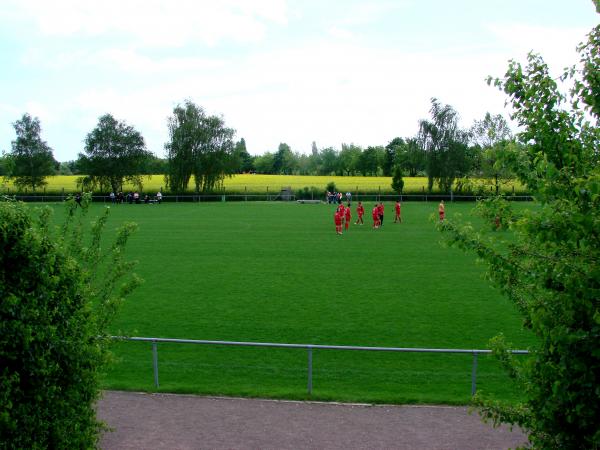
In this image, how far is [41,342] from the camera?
496 centimetres

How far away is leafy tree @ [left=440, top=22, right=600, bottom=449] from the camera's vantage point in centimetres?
346

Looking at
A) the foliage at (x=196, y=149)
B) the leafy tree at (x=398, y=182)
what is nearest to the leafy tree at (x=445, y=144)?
the leafy tree at (x=398, y=182)

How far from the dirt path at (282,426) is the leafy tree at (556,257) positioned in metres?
3.83

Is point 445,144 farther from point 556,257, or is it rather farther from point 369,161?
point 556,257

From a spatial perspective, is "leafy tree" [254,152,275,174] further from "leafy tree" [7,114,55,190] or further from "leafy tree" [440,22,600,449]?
"leafy tree" [440,22,600,449]

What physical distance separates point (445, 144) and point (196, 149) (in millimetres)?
31444

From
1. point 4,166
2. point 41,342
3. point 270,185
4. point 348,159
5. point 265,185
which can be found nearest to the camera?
point 41,342

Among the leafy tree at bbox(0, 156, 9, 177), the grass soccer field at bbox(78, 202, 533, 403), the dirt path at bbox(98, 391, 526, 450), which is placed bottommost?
the dirt path at bbox(98, 391, 526, 450)

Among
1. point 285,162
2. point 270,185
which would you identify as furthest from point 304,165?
point 270,185

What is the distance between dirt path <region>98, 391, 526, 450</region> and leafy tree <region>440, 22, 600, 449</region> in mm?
3833

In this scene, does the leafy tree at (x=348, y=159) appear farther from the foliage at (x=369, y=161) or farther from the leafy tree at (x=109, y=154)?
the leafy tree at (x=109, y=154)

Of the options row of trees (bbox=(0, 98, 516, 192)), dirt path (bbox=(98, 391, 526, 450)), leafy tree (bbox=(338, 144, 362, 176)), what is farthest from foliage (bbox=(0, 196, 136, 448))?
leafy tree (bbox=(338, 144, 362, 176))

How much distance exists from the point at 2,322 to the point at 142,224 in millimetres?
37194

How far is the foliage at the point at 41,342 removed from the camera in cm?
461
